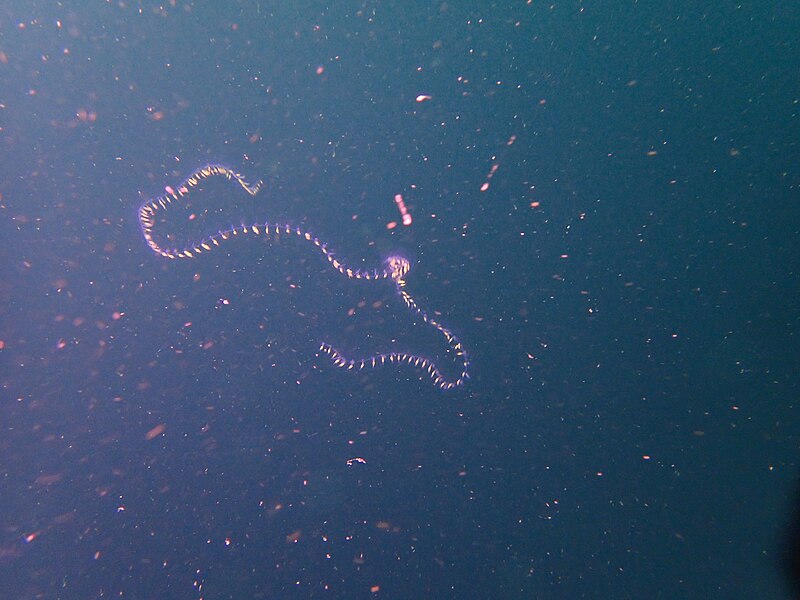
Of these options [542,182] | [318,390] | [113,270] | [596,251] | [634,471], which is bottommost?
[634,471]

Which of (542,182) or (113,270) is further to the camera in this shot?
(542,182)

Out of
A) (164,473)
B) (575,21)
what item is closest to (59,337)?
(164,473)

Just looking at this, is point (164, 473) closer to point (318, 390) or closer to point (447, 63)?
point (318, 390)

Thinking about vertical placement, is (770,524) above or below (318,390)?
below

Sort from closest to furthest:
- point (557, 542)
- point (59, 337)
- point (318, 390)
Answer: point (59, 337) < point (318, 390) < point (557, 542)

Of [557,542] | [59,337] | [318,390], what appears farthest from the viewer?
[557,542]

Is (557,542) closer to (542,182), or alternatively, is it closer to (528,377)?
(528,377)

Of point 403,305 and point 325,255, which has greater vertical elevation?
point 325,255
